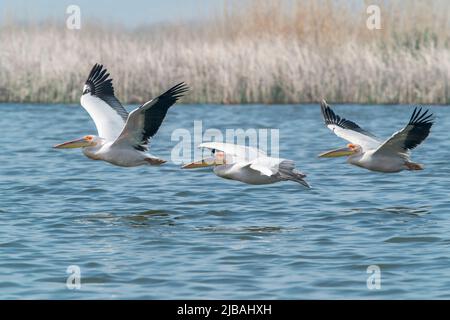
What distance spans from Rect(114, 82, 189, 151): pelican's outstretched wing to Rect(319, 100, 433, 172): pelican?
1.75 m

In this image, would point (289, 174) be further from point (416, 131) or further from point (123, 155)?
point (123, 155)

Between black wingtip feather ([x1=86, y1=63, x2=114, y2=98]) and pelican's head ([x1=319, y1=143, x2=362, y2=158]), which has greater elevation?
black wingtip feather ([x1=86, y1=63, x2=114, y2=98])

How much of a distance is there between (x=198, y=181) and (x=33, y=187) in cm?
203

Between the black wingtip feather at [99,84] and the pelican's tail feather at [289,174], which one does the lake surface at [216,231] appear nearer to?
the pelican's tail feather at [289,174]

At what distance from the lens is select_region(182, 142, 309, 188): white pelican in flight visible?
31.6ft

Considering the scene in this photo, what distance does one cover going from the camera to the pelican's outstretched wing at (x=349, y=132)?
37.3 ft

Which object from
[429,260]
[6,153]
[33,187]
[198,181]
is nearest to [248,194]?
[198,181]

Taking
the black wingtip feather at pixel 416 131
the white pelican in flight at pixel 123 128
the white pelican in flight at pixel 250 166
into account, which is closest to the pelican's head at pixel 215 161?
the white pelican in flight at pixel 250 166

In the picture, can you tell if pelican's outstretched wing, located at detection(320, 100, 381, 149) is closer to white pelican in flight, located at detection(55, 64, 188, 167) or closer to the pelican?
the pelican

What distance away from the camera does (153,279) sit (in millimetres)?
7969

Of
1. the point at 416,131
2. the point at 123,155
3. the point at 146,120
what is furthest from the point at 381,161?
the point at 123,155

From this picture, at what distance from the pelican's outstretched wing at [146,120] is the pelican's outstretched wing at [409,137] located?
2.06 m

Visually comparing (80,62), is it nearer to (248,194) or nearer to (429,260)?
(248,194)

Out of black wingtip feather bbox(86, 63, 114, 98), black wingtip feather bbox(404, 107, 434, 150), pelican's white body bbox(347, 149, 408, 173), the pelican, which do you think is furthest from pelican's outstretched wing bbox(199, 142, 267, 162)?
black wingtip feather bbox(86, 63, 114, 98)
